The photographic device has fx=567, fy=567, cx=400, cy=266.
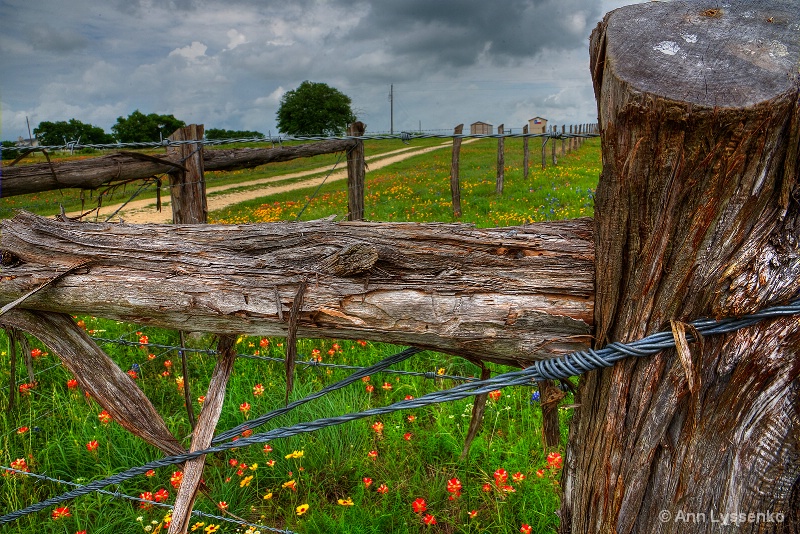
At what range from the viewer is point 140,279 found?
5.04 feet

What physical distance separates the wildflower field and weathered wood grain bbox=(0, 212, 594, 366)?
57 centimetres

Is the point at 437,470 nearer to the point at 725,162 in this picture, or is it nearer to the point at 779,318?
the point at 779,318

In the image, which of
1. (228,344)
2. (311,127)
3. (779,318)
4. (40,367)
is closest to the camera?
(779,318)

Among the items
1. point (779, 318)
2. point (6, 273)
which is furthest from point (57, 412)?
point (779, 318)

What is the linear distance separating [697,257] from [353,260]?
72cm

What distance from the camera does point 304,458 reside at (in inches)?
115

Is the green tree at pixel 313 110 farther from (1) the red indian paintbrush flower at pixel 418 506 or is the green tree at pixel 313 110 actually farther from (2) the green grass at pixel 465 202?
(1) the red indian paintbrush flower at pixel 418 506

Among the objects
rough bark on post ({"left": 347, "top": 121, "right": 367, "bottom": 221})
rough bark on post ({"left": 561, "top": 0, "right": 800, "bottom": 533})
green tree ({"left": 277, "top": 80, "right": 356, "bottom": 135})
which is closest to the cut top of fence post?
rough bark on post ({"left": 561, "top": 0, "right": 800, "bottom": 533})

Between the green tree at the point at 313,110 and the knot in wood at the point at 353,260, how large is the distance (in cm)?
6279

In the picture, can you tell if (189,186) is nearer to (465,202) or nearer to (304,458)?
(304,458)

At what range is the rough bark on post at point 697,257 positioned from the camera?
98cm

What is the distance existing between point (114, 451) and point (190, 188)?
200 centimetres

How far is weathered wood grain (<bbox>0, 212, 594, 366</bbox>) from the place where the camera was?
127cm

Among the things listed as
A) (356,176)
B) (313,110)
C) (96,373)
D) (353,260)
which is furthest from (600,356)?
(313,110)
